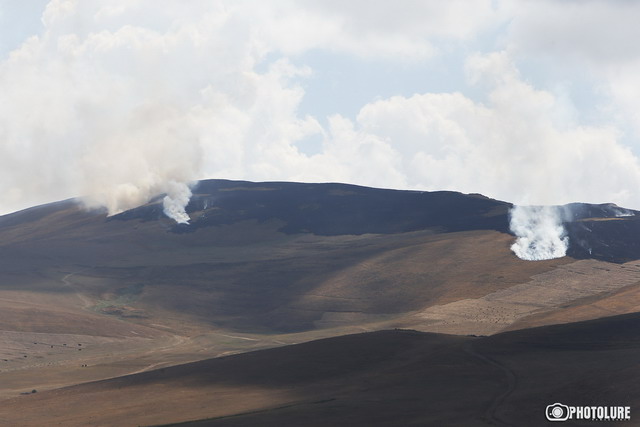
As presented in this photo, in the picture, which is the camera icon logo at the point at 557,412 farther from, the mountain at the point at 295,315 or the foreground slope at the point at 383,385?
the mountain at the point at 295,315

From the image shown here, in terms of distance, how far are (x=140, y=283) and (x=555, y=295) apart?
92788mm

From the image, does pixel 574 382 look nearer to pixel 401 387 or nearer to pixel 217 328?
pixel 401 387

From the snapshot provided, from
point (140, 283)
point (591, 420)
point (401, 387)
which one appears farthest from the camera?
point (140, 283)

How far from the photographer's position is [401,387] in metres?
80.1

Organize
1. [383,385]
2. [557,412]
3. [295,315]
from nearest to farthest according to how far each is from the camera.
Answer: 1. [557,412]
2. [383,385]
3. [295,315]

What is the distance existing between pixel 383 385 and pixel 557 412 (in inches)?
794

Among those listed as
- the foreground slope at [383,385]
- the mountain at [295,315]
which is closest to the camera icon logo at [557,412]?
the foreground slope at [383,385]

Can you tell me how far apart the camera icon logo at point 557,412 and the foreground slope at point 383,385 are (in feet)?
2.96

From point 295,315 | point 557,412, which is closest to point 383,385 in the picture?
point 557,412

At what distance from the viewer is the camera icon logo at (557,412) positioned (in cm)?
6412

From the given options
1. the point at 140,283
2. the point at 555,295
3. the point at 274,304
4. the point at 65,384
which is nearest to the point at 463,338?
the point at 65,384

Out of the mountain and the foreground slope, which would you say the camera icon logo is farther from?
the mountain

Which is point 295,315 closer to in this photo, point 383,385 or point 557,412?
point 383,385

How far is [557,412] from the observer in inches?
2576
